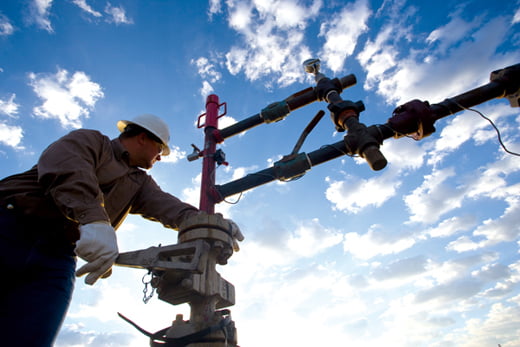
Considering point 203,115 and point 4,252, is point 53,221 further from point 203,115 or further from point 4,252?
point 203,115

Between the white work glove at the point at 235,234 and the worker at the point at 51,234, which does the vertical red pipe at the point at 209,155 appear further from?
the worker at the point at 51,234

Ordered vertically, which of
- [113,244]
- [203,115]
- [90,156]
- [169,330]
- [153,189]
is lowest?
[169,330]

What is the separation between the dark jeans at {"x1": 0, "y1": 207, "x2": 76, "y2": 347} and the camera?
4.81 ft

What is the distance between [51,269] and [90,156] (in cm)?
66

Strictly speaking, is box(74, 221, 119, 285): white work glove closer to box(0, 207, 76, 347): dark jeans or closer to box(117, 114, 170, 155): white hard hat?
box(0, 207, 76, 347): dark jeans

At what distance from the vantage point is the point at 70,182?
1.47m

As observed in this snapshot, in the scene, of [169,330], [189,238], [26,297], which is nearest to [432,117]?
[189,238]

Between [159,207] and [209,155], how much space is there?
1581 millimetres

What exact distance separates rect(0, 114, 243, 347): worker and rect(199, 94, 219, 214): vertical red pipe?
5.15ft

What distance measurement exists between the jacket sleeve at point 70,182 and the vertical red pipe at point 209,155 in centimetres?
187

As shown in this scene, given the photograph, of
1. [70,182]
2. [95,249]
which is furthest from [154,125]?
[95,249]

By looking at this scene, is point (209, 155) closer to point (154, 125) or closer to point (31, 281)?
point (154, 125)

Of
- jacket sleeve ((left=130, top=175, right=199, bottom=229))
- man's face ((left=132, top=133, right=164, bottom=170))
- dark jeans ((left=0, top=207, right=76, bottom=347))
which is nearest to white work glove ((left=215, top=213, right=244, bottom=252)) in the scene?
jacket sleeve ((left=130, top=175, right=199, bottom=229))

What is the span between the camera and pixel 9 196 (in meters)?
1.59
